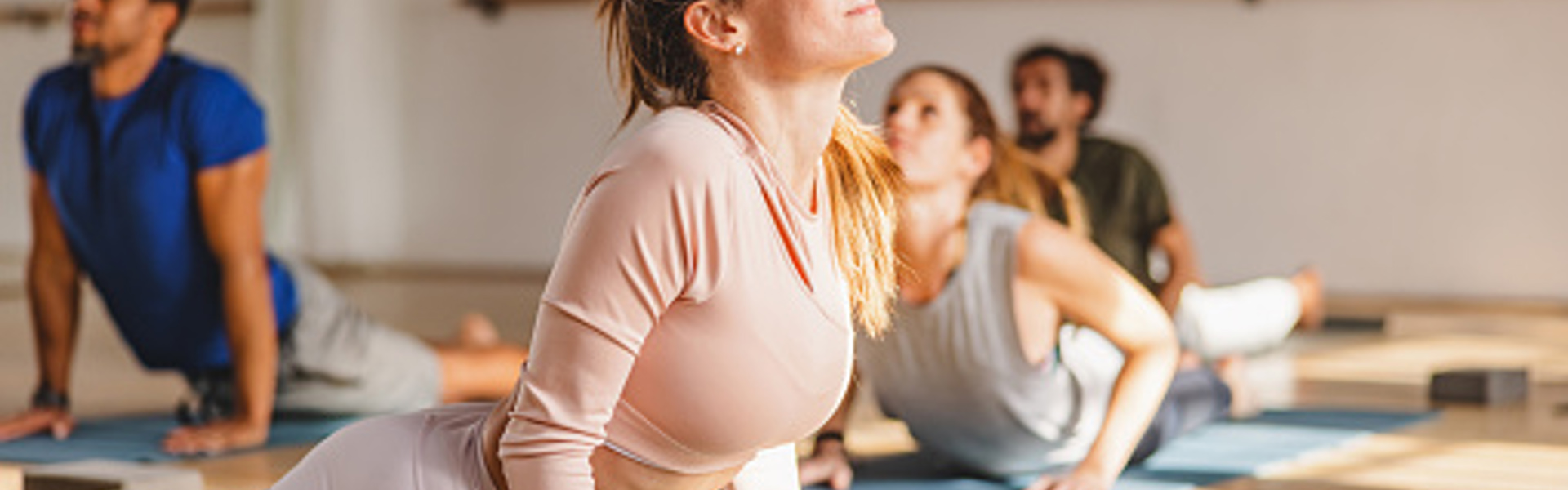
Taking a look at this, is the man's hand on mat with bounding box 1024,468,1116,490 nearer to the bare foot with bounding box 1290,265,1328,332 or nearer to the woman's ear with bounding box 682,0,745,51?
the woman's ear with bounding box 682,0,745,51

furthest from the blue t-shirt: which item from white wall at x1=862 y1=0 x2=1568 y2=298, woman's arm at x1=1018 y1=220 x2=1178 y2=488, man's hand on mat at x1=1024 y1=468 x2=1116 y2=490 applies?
white wall at x1=862 y1=0 x2=1568 y2=298

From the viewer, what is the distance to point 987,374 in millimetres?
2963

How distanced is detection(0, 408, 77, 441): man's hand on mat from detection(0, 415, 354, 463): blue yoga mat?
2 centimetres

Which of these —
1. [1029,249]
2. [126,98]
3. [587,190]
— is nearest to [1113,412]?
[1029,249]

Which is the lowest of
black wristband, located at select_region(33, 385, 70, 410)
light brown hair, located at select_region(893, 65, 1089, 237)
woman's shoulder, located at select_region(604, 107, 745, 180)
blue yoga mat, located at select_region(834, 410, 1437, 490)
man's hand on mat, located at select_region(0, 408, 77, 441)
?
man's hand on mat, located at select_region(0, 408, 77, 441)

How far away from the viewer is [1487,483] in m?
3.11

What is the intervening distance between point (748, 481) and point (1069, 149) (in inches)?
111

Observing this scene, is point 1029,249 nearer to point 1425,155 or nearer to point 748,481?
point 748,481

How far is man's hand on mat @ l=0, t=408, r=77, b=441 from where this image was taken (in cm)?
358

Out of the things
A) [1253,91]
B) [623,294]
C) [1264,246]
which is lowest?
[1264,246]

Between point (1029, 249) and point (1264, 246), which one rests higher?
point (1029, 249)

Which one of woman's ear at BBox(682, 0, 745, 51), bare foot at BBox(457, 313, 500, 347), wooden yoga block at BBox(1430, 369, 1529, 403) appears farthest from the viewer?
bare foot at BBox(457, 313, 500, 347)

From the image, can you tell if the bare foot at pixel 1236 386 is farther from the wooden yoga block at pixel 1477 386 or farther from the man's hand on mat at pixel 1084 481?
the man's hand on mat at pixel 1084 481

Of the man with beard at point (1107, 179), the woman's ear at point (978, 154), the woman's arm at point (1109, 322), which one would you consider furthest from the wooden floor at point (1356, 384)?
the woman's ear at point (978, 154)
